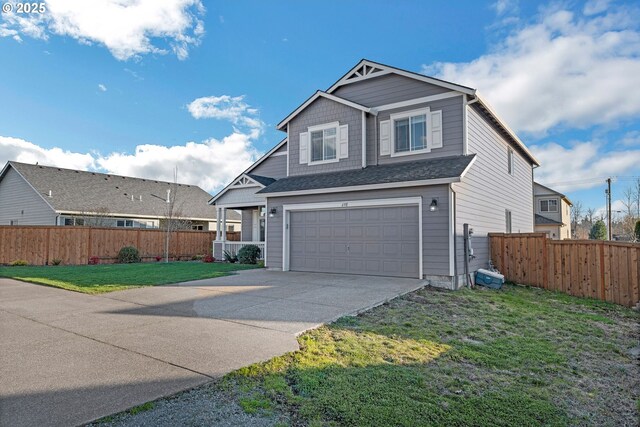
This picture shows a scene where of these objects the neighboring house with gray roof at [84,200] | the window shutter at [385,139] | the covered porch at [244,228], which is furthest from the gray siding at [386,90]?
the neighboring house with gray roof at [84,200]

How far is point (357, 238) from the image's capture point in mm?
12047

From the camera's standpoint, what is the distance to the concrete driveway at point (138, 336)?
3564 mm

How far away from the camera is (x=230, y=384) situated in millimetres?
3867

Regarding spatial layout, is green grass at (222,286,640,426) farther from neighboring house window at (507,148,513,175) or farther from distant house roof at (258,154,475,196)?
neighboring house window at (507,148,513,175)

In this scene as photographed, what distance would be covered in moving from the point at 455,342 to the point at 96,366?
485cm

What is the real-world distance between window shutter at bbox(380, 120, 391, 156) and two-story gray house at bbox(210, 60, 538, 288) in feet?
0.12

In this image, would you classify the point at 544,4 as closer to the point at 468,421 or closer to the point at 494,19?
the point at 494,19

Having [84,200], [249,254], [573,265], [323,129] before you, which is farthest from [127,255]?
[573,265]

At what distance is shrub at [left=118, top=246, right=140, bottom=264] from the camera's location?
1912 centimetres

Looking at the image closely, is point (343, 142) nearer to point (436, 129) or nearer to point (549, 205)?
point (436, 129)

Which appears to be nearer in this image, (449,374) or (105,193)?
(449,374)

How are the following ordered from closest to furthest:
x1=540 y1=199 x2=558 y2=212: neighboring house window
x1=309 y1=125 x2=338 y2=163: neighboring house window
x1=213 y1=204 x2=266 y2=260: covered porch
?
1. x1=309 y1=125 x2=338 y2=163: neighboring house window
2. x1=213 y1=204 x2=266 y2=260: covered porch
3. x1=540 y1=199 x2=558 y2=212: neighboring house window

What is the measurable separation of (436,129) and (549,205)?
2688 centimetres

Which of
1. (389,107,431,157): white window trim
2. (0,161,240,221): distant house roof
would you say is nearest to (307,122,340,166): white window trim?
(389,107,431,157): white window trim
